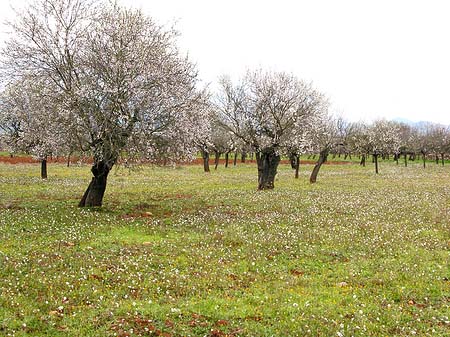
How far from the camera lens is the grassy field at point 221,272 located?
9.54 meters

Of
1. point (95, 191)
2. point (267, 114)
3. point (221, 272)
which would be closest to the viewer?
point (221, 272)

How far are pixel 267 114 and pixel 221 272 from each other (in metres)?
26.1

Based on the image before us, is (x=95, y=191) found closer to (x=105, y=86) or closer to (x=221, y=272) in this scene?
(x=105, y=86)

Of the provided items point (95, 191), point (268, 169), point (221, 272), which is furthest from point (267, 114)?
point (221, 272)

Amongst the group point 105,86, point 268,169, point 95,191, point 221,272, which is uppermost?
point 105,86

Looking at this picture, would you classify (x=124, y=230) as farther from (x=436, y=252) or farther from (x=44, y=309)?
(x=436, y=252)

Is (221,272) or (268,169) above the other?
(268,169)

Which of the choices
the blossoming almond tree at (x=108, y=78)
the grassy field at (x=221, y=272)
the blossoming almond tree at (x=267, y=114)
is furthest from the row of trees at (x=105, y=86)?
the blossoming almond tree at (x=267, y=114)

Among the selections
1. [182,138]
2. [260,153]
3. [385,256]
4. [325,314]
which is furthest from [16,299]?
[260,153]

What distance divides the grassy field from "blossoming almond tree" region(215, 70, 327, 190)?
45.3 feet

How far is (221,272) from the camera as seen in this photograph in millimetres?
13062

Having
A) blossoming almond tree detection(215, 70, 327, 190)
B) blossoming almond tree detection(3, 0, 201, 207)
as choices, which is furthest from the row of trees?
blossoming almond tree detection(215, 70, 327, 190)

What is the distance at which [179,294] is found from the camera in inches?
444

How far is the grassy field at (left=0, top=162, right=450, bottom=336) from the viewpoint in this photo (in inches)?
376
